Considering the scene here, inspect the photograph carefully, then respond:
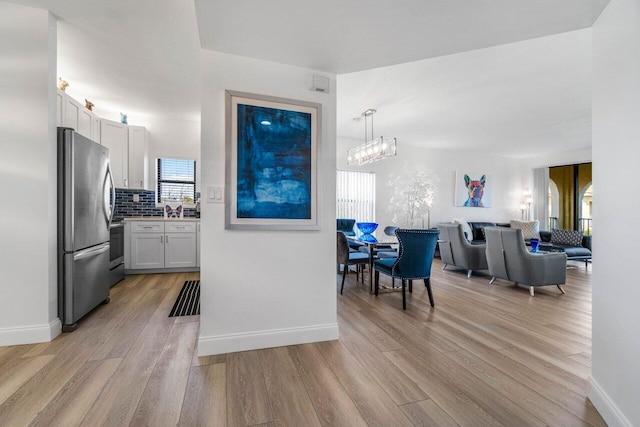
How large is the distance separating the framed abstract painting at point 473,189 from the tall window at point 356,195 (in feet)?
8.38

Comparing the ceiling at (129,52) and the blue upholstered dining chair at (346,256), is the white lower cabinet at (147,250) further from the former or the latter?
the blue upholstered dining chair at (346,256)

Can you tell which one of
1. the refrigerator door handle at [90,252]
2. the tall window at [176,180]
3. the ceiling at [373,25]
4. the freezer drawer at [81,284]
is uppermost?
the ceiling at [373,25]

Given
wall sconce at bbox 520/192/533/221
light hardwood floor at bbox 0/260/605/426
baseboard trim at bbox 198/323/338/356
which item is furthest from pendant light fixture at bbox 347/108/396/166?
wall sconce at bbox 520/192/533/221

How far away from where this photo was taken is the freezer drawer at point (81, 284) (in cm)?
240

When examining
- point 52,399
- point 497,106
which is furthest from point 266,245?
point 497,106

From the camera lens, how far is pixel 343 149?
6.31 meters

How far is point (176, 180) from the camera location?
5062mm

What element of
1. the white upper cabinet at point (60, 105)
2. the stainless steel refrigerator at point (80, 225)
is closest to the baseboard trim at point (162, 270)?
the stainless steel refrigerator at point (80, 225)

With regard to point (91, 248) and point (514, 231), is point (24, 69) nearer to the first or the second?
point (91, 248)

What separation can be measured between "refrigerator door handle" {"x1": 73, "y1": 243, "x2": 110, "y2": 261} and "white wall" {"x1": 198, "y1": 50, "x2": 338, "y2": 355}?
1.41m

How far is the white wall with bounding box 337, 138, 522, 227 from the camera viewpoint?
261 inches

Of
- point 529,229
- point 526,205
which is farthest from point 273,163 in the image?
point 526,205

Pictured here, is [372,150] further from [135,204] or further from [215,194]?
[135,204]

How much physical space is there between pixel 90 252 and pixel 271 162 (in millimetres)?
2126
